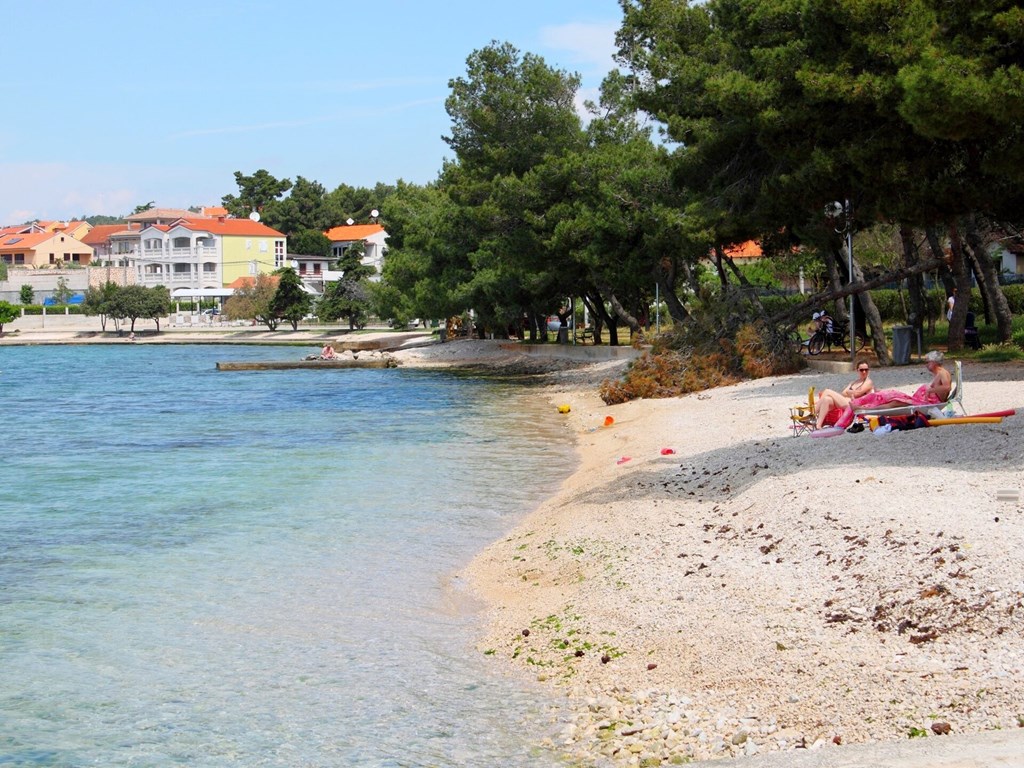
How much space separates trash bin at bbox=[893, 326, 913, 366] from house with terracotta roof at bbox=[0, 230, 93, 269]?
134 meters

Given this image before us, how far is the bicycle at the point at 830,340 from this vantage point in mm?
31547

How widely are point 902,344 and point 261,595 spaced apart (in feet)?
64.2

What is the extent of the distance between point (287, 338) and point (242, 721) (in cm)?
8532

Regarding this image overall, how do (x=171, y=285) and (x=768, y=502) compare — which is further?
(x=171, y=285)

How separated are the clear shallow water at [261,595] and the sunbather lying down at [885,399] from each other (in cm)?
431

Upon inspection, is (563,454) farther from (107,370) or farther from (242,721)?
(107,370)

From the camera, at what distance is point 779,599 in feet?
30.5

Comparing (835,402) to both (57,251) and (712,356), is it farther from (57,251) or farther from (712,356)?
(57,251)

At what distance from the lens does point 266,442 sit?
26.6 metres

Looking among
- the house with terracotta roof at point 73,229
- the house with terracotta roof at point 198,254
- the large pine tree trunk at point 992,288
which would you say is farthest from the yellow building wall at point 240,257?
the large pine tree trunk at point 992,288

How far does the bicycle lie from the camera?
104 ft

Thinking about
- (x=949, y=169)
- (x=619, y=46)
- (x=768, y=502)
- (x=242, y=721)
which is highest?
(x=619, y=46)

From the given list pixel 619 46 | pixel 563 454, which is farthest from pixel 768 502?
pixel 619 46

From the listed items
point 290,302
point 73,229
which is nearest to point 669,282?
point 290,302
